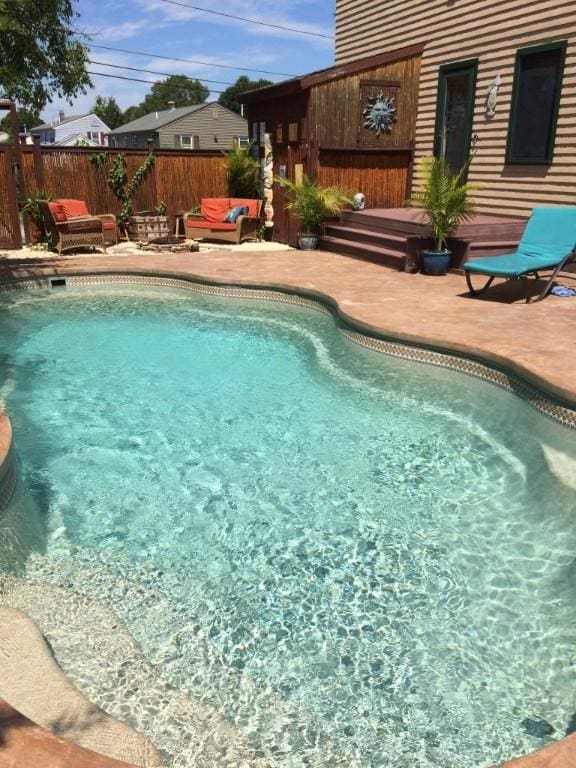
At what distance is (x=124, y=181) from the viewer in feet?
45.3

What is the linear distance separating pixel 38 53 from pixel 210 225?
4610mm

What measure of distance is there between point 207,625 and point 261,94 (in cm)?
1208

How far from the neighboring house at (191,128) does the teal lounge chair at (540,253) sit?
3262 cm

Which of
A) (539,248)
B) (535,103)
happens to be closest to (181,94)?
(535,103)

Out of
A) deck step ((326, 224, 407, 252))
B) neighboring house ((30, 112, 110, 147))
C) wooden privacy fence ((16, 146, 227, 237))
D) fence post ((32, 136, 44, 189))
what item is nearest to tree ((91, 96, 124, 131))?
neighboring house ((30, 112, 110, 147))

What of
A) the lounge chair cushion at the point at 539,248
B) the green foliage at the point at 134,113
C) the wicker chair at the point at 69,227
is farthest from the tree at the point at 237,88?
the lounge chair cushion at the point at 539,248

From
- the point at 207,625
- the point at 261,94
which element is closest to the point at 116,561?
the point at 207,625

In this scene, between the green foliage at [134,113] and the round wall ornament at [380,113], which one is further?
the green foliage at [134,113]

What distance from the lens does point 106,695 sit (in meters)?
2.62

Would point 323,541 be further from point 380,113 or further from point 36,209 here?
point 36,209

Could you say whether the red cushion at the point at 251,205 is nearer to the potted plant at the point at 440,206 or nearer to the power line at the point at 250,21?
the potted plant at the point at 440,206

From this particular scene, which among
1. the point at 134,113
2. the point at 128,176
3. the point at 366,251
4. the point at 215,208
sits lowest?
the point at 366,251

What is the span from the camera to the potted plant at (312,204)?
11.6 m

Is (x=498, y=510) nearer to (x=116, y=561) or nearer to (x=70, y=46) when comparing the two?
(x=116, y=561)
